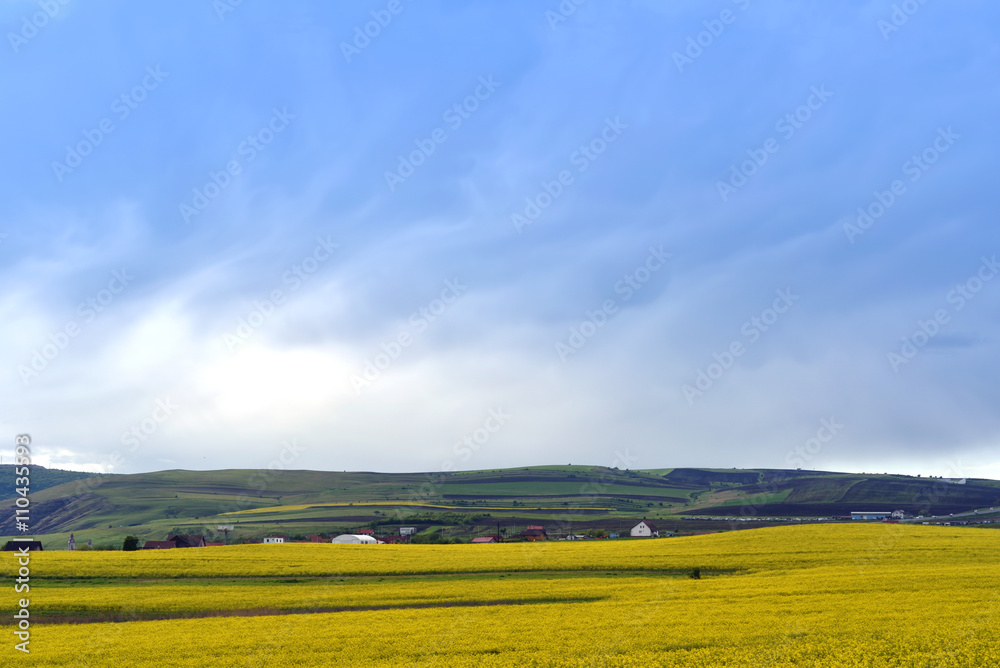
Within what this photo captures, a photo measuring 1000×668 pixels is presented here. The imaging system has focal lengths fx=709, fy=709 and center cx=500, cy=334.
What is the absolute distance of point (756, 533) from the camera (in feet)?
268

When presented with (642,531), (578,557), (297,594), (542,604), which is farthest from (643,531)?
(542,604)

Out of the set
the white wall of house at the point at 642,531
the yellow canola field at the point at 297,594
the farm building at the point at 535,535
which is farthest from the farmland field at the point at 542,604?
the white wall of house at the point at 642,531

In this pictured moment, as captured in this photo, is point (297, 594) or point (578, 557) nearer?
point (297, 594)

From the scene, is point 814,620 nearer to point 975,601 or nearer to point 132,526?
point 975,601

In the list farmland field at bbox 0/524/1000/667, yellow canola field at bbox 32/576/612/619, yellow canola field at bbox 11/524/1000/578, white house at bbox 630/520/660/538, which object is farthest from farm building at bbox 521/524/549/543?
yellow canola field at bbox 32/576/612/619

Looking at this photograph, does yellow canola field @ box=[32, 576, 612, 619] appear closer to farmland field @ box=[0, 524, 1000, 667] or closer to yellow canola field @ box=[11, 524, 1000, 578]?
farmland field @ box=[0, 524, 1000, 667]

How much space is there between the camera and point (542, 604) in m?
41.4

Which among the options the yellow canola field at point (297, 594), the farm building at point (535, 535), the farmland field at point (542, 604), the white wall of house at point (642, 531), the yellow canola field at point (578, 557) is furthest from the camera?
the white wall of house at point (642, 531)

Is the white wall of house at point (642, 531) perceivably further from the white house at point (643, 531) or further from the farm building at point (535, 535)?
the farm building at point (535, 535)

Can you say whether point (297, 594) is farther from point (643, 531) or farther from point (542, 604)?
point (643, 531)

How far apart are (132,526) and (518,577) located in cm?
18031

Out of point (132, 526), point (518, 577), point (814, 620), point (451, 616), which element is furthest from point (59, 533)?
point (814, 620)

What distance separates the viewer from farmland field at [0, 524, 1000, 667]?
26.8m

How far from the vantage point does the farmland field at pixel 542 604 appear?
26.8 metres
